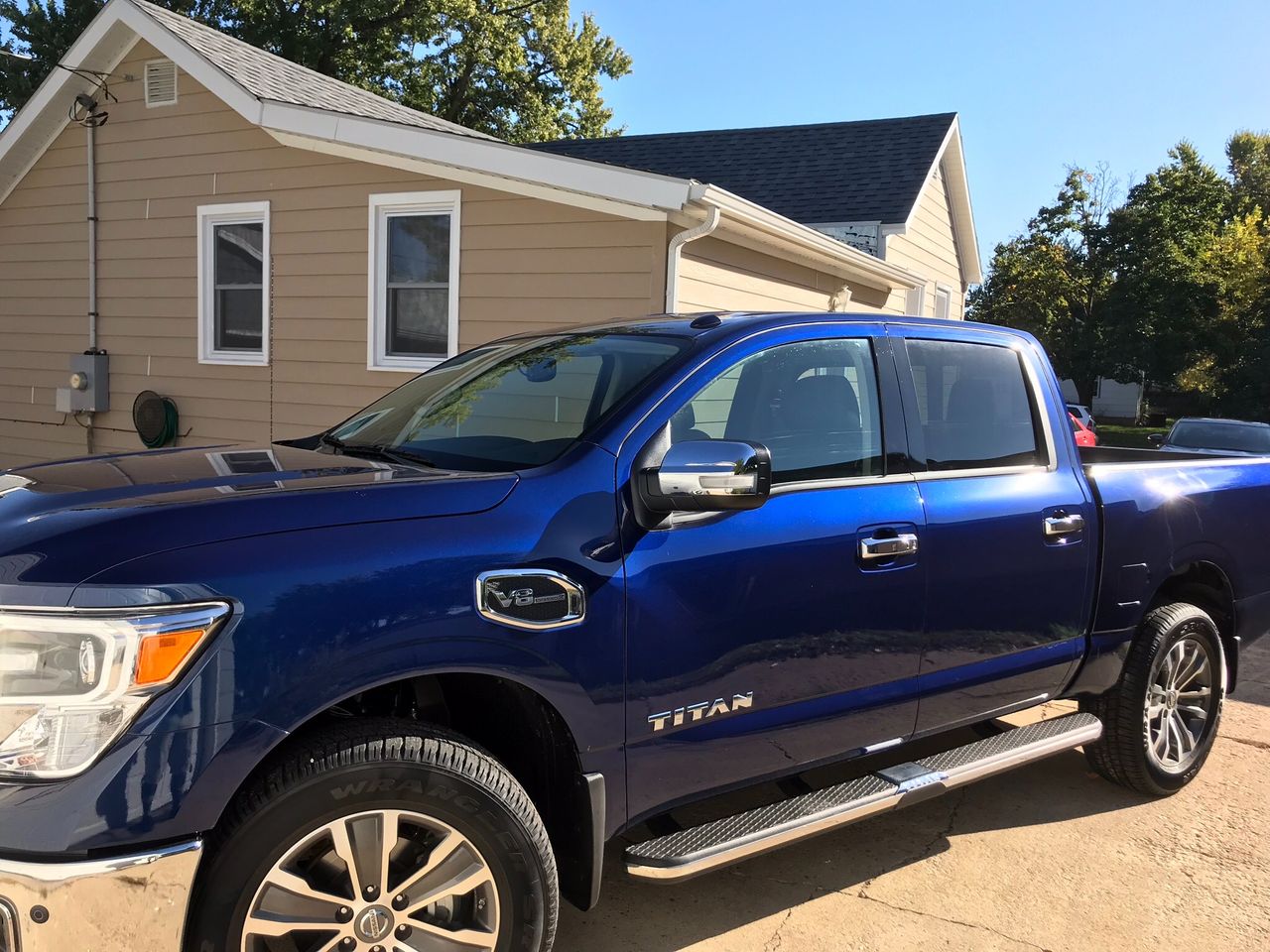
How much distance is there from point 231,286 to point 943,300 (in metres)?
11.6

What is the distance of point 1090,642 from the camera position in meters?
3.96

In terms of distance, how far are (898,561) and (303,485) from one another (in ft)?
5.98

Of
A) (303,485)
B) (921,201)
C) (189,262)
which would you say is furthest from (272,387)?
(921,201)

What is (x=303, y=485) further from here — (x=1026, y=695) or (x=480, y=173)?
(x=480, y=173)

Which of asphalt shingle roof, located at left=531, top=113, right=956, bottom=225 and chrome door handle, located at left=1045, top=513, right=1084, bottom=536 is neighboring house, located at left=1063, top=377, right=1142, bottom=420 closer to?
asphalt shingle roof, located at left=531, top=113, right=956, bottom=225

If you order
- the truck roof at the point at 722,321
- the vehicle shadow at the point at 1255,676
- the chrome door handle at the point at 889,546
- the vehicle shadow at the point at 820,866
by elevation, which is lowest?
the vehicle shadow at the point at 820,866

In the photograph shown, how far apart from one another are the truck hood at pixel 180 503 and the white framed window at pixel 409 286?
5.70m

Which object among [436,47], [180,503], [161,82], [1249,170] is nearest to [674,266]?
[180,503]

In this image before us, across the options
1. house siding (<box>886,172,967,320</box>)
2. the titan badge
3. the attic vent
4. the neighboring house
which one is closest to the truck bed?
the titan badge

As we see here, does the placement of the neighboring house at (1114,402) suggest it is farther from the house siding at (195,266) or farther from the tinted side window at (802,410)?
the tinted side window at (802,410)

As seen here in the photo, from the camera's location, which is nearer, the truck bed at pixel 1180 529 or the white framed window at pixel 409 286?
the truck bed at pixel 1180 529

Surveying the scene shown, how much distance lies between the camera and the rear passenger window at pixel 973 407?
140 inches

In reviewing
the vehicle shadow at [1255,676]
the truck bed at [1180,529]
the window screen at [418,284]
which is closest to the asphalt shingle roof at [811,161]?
the window screen at [418,284]

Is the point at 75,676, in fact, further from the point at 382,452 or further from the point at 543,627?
the point at 382,452
